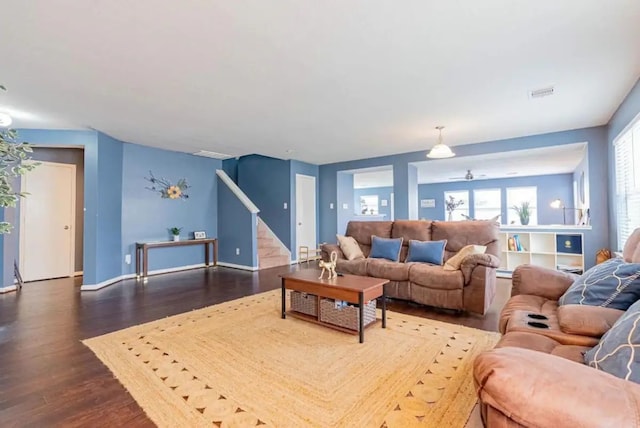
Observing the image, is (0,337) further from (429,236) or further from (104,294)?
(429,236)

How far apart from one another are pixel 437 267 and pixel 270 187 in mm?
4574

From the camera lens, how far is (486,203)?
10594mm

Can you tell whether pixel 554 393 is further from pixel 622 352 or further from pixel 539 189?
pixel 539 189

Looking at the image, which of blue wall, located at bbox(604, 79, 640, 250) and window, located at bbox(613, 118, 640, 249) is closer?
blue wall, located at bbox(604, 79, 640, 250)

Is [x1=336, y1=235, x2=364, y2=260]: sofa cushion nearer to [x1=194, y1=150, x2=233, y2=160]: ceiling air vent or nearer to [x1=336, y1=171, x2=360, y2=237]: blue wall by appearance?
[x1=336, y1=171, x2=360, y2=237]: blue wall

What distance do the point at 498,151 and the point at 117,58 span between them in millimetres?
5460

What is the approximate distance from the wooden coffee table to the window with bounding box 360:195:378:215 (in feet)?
32.2

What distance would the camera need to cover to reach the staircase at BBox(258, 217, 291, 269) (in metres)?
6.55

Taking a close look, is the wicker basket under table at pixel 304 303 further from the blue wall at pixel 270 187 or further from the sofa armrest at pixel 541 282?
the blue wall at pixel 270 187

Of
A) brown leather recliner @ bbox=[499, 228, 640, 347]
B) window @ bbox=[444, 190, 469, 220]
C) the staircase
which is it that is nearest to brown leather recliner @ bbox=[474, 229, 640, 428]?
brown leather recliner @ bbox=[499, 228, 640, 347]

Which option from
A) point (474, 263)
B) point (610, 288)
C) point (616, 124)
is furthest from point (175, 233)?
point (616, 124)

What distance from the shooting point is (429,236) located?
4.32 meters

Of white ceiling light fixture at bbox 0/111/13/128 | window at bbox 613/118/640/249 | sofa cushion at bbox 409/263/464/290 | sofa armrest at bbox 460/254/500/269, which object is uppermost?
white ceiling light fixture at bbox 0/111/13/128

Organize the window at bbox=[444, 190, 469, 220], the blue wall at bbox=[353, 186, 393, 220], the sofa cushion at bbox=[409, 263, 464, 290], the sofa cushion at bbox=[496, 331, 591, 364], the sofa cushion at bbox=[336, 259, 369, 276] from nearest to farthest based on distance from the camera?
the sofa cushion at bbox=[496, 331, 591, 364]
the sofa cushion at bbox=[409, 263, 464, 290]
the sofa cushion at bbox=[336, 259, 369, 276]
the window at bbox=[444, 190, 469, 220]
the blue wall at bbox=[353, 186, 393, 220]
